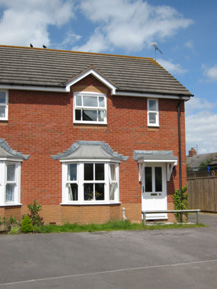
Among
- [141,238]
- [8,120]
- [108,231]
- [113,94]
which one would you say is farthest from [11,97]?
[141,238]

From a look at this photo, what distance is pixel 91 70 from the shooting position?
567 inches

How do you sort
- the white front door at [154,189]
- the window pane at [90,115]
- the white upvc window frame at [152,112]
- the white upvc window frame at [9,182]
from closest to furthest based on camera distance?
the white upvc window frame at [9,182] → the window pane at [90,115] → the white front door at [154,189] → the white upvc window frame at [152,112]

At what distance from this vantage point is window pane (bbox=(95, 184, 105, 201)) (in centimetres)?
1351

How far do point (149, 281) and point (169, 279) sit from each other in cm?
42

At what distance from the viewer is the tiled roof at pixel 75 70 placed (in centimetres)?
1421

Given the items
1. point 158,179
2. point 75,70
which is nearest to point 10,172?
point 75,70

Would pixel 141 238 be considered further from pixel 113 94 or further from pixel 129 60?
pixel 129 60

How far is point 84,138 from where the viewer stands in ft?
46.8

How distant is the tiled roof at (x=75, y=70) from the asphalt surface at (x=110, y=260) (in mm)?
6112

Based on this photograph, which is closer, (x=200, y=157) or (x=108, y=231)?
(x=108, y=231)

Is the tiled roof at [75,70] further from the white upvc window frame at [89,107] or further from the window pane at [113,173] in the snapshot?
the window pane at [113,173]

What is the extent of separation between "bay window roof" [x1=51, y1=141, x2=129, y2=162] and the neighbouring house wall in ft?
0.66

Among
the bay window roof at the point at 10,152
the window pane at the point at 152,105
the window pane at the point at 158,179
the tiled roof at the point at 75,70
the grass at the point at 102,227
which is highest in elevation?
the tiled roof at the point at 75,70

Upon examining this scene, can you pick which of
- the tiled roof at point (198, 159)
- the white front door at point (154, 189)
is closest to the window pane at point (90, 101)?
the white front door at point (154, 189)
